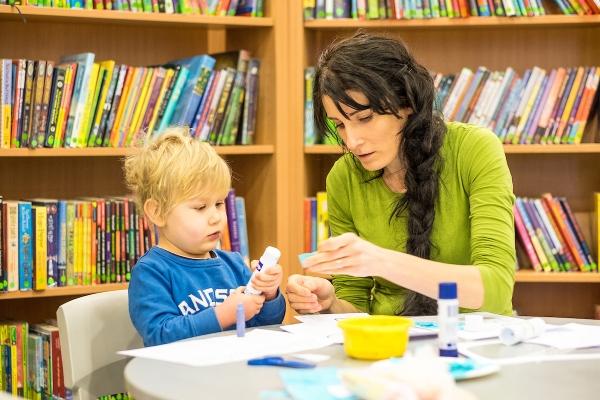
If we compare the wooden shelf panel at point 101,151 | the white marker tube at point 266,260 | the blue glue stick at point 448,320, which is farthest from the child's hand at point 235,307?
the wooden shelf panel at point 101,151

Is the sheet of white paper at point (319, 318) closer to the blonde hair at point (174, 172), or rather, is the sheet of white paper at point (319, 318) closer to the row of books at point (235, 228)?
the blonde hair at point (174, 172)

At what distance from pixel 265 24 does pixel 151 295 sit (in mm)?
1430

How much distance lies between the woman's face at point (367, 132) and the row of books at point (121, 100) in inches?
29.7

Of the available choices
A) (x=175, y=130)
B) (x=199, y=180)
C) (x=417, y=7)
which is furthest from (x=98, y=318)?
(x=417, y=7)

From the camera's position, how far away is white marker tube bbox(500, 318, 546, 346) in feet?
4.84

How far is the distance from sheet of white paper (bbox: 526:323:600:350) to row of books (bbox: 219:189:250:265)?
4.87 feet

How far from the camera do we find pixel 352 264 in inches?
64.3

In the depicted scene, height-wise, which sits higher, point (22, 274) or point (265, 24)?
point (265, 24)

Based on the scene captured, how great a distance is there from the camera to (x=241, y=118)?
298 centimetres

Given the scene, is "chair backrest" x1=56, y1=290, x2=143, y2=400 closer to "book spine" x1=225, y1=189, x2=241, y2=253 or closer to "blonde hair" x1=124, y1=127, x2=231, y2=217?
"blonde hair" x1=124, y1=127, x2=231, y2=217

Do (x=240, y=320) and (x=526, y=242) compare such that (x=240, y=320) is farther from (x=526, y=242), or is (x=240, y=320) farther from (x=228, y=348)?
(x=526, y=242)

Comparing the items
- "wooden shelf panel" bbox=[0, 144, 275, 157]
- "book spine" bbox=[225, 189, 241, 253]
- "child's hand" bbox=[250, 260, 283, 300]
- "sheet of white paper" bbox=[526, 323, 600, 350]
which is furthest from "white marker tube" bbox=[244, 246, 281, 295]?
"book spine" bbox=[225, 189, 241, 253]

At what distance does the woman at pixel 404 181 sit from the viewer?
1.84 meters

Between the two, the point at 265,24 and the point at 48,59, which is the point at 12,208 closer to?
the point at 48,59
